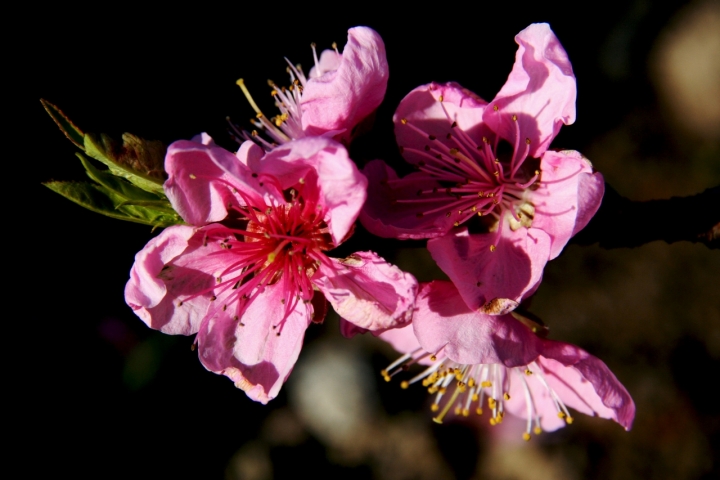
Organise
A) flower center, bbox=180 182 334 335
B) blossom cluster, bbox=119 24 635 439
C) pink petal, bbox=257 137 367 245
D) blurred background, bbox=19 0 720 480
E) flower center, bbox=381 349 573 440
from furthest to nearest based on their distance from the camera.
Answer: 1. blurred background, bbox=19 0 720 480
2. flower center, bbox=381 349 573 440
3. flower center, bbox=180 182 334 335
4. blossom cluster, bbox=119 24 635 439
5. pink petal, bbox=257 137 367 245

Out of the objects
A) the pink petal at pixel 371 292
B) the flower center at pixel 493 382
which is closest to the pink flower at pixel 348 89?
the pink petal at pixel 371 292

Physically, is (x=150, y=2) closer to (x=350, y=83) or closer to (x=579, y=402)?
(x=350, y=83)

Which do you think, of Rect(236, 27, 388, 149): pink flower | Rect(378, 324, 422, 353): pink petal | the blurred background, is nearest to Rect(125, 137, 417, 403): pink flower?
Rect(236, 27, 388, 149): pink flower

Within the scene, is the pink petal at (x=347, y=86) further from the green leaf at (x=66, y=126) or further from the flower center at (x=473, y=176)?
the green leaf at (x=66, y=126)

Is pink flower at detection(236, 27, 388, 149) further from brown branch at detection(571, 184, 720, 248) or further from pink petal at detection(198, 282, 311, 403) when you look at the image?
brown branch at detection(571, 184, 720, 248)

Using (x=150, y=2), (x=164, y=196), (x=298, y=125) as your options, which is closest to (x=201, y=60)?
(x=150, y=2)

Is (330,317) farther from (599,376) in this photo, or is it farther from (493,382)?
(599,376)
